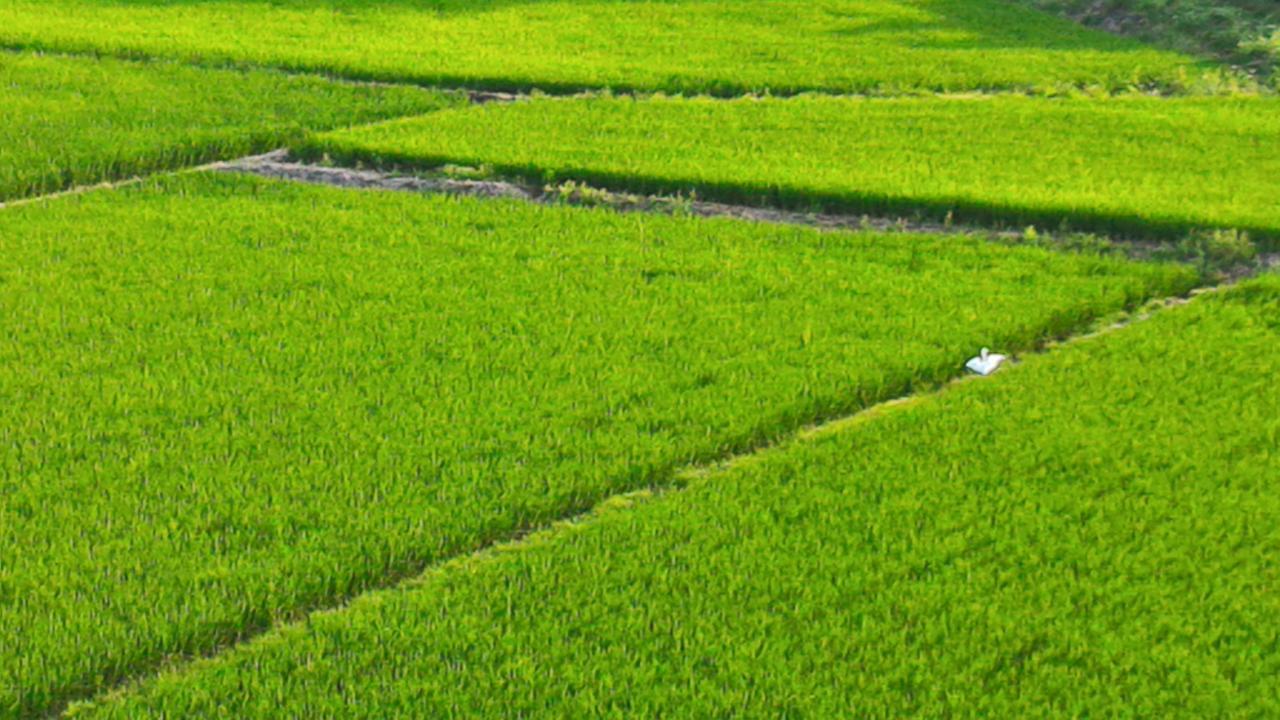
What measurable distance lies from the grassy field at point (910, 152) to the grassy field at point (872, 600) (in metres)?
3.45

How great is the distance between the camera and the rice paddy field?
472 cm

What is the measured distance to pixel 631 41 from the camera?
55.9ft

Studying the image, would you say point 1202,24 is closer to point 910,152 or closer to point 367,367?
point 910,152

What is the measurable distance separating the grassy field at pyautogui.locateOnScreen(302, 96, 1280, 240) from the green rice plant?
0.80 metres

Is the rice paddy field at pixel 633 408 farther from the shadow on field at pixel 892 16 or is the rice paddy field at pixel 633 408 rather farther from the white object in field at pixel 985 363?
the shadow on field at pixel 892 16

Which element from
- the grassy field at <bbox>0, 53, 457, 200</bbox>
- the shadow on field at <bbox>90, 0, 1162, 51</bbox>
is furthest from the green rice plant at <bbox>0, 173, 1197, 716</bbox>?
the shadow on field at <bbox>90, 0, 1162, 51</bbox>

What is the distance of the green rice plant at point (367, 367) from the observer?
5.17m

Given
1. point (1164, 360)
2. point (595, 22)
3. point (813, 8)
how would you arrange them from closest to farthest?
1. point (1164, 360)
2. point (595, 22)
3. point (813, 8)

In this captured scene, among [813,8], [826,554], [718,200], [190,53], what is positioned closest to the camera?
[826,554]

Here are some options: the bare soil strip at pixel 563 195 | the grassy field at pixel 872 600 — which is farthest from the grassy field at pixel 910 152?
the grassy field at pixel 872 600

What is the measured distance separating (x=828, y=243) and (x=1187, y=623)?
462 centimetres

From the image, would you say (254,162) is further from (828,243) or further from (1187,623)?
(1187,623)

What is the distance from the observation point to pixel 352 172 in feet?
36.3

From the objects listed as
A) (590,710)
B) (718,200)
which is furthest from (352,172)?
(590,710)
